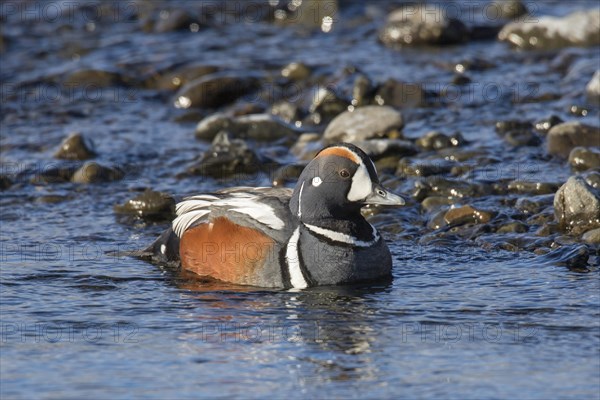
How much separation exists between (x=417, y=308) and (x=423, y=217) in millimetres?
2493

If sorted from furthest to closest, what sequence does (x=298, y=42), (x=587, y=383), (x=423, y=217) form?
(x=298, y=42)
(x=423, y=217)
(x=587, y=383)

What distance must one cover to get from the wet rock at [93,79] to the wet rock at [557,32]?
5.63 meters

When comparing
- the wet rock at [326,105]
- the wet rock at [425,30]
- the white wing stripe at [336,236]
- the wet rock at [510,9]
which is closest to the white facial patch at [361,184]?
the white wing stripe at [336,236]

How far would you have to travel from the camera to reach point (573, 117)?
13711 millimetres

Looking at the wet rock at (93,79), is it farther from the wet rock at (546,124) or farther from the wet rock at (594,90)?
the wet rock at (594,90)

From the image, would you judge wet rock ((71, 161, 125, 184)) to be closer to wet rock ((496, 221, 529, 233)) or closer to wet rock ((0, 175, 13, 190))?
wet rock ((0, 175, 13, 190))

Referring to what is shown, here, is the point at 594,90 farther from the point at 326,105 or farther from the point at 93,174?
the point at 93,174

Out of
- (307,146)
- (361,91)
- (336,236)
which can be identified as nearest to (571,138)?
(307,146)

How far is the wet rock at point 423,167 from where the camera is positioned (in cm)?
1206

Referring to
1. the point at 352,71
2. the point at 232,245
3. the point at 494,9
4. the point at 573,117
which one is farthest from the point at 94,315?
the point at 494,9

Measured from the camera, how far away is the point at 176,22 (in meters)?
19.3

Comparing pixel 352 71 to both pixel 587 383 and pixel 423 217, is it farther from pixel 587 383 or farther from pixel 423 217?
pixel 587 383

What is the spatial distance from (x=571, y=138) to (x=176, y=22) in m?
8.71

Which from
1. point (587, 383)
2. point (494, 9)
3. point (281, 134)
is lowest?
point (587, 383)
